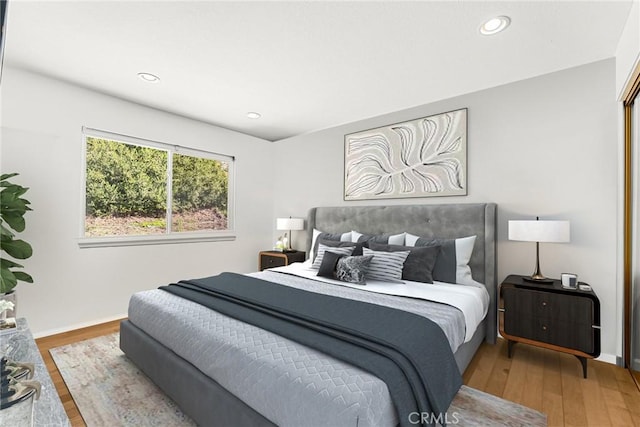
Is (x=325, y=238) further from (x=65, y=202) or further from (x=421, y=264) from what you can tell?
(x=65, y=202)

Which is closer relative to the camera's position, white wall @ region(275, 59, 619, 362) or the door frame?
the door frame

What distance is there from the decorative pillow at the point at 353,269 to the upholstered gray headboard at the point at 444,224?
821mm

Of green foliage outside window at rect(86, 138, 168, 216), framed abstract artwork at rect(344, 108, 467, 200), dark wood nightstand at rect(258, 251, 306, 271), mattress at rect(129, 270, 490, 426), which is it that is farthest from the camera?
dark wood nightstand at rect(258, 251, 306, 271)

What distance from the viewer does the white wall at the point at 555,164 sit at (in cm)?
246

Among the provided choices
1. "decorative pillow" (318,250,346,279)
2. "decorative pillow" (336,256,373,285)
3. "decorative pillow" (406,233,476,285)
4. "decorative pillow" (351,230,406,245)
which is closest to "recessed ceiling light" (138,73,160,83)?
"decorative pillow" (318,250,346,279)

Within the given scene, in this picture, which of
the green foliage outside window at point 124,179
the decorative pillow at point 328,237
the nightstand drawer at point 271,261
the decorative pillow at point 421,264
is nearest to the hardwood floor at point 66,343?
the green foliage outside window at point 124,179

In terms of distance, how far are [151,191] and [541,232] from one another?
4175mm

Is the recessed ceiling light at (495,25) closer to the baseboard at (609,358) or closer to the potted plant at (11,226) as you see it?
the baseboard at (609,358)

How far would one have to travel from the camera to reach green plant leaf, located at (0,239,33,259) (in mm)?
2457

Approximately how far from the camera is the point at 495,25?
6.91ft

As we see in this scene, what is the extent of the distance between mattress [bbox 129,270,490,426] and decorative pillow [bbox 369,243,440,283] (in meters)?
0.56

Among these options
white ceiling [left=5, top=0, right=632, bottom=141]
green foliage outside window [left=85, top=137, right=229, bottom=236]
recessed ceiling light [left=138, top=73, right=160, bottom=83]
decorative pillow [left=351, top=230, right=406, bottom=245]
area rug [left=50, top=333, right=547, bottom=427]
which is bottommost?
area rug [left=50, top=333, right=547, bottom=427]

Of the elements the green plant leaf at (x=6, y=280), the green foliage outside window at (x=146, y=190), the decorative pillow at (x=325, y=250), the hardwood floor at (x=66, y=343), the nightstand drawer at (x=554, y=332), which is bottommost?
the hardwood floor at (x=66, y=343)

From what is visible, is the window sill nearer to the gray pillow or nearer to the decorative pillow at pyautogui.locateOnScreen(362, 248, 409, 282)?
the gray pillow
